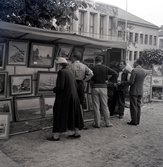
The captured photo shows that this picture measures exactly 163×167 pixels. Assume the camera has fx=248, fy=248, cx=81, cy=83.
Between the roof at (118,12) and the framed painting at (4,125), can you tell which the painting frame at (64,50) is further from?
the roof at (118,12)

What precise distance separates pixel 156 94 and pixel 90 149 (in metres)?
7.75

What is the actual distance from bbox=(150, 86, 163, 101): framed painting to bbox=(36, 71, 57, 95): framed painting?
6637 mm

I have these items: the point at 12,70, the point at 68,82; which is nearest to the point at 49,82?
the point at 12,70

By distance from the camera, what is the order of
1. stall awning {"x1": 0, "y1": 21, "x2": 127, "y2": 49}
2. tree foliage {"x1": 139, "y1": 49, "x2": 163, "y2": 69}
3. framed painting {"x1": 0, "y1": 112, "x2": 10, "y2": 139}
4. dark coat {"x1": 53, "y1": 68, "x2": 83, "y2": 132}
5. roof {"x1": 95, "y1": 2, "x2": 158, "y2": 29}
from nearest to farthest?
1. stall awning {"x1": 0, "y1": 21, "x2": 127, "y2": 49}
2. dark coat {"x1": 53, "y1": 68, "x2": 83, "y2": 132}
3. framed painting {"x1": 0, "y1": 112, "x2": 10, "y2": 139}
4. roof {"x1": 95, "y1": 2, "x2": 158, "y2": 29}
5. tree foliage {"x1": 139, "y1": 49, "x2": 163, "y2": 69}

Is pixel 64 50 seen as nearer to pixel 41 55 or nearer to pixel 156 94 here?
pixel 41 55

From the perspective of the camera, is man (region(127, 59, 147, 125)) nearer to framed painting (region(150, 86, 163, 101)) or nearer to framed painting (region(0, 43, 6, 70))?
framed painting (region(0, 43, 6, 70))

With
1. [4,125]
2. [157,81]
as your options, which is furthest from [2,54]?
[157,81]

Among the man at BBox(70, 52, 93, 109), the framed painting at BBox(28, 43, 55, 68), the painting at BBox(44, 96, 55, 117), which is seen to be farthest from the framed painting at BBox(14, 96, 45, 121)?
the man at BBox(70, 52, 93, 109)

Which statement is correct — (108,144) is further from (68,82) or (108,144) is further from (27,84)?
(27,84)

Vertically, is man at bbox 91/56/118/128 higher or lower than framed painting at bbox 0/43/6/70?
lower

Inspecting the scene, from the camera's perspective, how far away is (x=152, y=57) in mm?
32312

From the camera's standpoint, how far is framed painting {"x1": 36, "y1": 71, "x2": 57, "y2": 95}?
6.05m

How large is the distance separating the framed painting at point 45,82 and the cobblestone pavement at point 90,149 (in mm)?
984

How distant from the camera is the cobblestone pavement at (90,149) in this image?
4.00m
